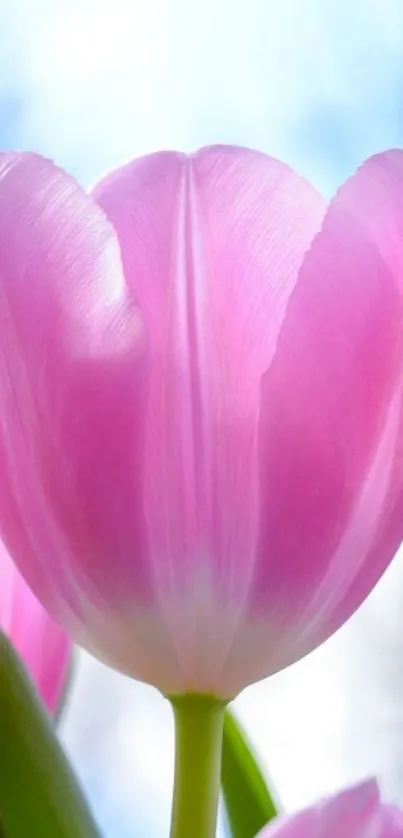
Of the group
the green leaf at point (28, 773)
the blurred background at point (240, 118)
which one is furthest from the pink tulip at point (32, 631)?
the blurred background at point (240, 118)

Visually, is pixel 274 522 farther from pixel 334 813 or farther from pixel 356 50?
pixel 356 50

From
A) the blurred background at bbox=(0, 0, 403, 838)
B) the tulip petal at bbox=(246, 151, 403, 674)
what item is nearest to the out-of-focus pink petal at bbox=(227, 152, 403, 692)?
the tulip petal at bbox=(246, 151, 403, 674)

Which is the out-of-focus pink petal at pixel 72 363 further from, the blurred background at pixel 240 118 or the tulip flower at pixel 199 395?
the blurred background at pixel 240 118

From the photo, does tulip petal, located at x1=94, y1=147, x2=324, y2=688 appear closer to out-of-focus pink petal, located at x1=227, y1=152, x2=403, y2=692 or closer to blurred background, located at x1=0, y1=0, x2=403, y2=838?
out-of-focus pink petal, located at x1=227, y1=152, x2=403, y2=692

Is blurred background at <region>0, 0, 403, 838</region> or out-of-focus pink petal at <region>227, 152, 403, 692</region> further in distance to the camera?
blurred background at <region>0, 0, 403, 838</region>

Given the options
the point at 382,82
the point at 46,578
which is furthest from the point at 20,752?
the point at 382,82

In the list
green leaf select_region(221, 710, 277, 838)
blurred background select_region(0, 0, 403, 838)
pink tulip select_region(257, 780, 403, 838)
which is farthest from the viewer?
blurred background select_region(0, 0, 403, 838)

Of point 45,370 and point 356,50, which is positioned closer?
point 45,370
